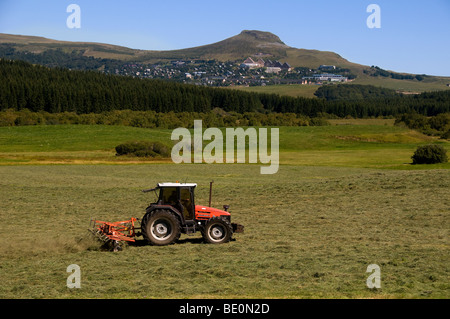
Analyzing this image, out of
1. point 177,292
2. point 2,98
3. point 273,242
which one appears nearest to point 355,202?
point 273,242

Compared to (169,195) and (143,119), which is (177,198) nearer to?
(169,195)

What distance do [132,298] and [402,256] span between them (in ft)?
30.2

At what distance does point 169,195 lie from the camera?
18906mm

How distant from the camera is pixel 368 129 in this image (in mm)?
115125

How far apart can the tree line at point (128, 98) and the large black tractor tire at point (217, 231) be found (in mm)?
125291

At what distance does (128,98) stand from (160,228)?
137 metres

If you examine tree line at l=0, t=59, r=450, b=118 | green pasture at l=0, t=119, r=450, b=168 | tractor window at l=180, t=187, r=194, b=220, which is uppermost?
tree line at l=0, t=59, r=450, b=118

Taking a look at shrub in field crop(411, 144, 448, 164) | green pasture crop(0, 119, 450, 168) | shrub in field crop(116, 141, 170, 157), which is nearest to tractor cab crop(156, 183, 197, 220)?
green pasture crop(0, 119, 450, 168)

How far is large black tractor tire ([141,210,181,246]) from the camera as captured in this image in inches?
722

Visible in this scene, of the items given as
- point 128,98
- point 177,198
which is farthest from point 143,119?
point 177,198

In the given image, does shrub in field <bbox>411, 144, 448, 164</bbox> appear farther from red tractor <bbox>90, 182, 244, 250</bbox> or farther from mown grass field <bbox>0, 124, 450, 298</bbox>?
red tractor <bbox>90, 182, 244, 250</bbox>

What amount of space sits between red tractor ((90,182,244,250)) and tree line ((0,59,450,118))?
124493mm

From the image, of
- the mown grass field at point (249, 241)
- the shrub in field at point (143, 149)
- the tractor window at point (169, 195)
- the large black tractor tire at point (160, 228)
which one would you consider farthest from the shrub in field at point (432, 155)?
the large black tractor tire at point (160, 228)
